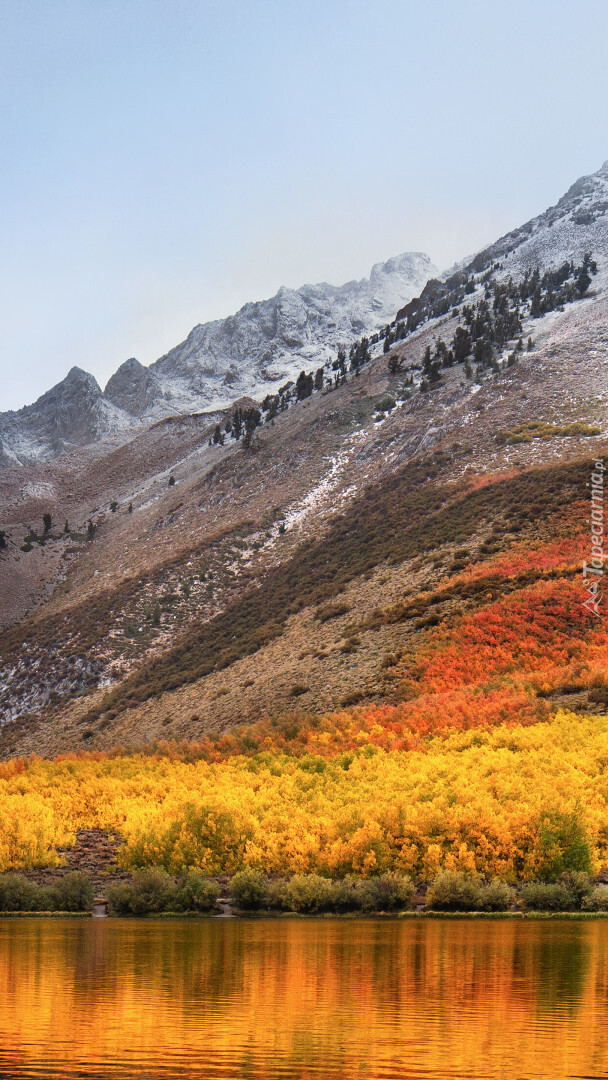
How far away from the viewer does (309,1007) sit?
10164 millimetres

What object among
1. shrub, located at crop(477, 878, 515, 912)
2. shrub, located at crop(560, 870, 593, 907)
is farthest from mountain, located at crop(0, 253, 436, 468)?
shrub, located at crop(477, 878, 515, 912)

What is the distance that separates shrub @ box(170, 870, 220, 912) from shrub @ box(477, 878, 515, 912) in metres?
6.06

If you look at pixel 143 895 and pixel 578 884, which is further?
pixel 143 895

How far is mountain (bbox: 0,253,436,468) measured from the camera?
172 m

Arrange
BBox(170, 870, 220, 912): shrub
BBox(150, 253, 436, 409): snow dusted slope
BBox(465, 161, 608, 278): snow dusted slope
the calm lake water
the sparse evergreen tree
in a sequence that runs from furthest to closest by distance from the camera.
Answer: BBox(150, 253, 436, 409): snow dusted slope
BBox(465, 161, 608, 278): snow dusted slope
the sparse evergreen tree
BBox(170, 870, 220, 912): shrub
the calm lake water

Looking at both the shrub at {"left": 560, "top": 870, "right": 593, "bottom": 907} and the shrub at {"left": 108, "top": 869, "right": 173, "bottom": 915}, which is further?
the shrub at {"left": 108, "top": 869, "right": 173, "bottom": 915}

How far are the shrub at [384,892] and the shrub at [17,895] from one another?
7.98 metres

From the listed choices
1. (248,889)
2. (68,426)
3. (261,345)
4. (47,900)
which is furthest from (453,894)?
(68,426)

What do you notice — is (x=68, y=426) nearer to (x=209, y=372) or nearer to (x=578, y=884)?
(x=209, y=372)

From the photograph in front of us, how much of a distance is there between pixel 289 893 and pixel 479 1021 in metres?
11.9

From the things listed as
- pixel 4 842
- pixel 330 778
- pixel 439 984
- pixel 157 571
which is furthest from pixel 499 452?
pixel 439 984

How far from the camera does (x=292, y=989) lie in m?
11.2

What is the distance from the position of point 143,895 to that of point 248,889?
2502 mm

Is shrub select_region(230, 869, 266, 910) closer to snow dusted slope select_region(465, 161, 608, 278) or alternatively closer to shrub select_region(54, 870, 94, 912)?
shrub select_region(54, 870, 94, 912)
